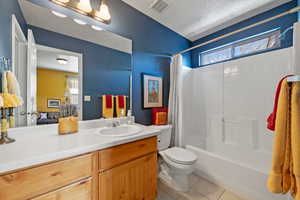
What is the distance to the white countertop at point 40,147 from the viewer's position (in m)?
0.63

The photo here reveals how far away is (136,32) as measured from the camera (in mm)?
1895

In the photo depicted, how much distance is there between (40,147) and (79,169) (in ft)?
0.96

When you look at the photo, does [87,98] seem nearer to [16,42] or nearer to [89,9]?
[16,42]

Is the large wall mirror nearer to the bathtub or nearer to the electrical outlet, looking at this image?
the electrical outlet

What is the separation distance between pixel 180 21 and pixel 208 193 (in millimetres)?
2685

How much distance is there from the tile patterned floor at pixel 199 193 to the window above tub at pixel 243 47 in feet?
7.68

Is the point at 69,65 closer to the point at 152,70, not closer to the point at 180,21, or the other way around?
the point at 152,70

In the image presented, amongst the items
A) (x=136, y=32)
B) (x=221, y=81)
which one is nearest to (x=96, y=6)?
(x=136, y=32)

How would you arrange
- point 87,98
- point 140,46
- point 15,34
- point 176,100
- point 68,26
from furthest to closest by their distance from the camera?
point 176,100 → point 140,46 → point 87,98 → point 68,26 → point 15,34

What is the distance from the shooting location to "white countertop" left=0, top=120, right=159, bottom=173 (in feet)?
2.06

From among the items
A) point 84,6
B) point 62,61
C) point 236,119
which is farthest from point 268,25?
point 62,61

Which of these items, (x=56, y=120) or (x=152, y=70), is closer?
(x=56, y=120)

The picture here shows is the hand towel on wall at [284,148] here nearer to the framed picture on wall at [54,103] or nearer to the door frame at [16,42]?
the framed picture on wall at [54,103]

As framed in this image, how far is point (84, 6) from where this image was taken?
4.41ft
